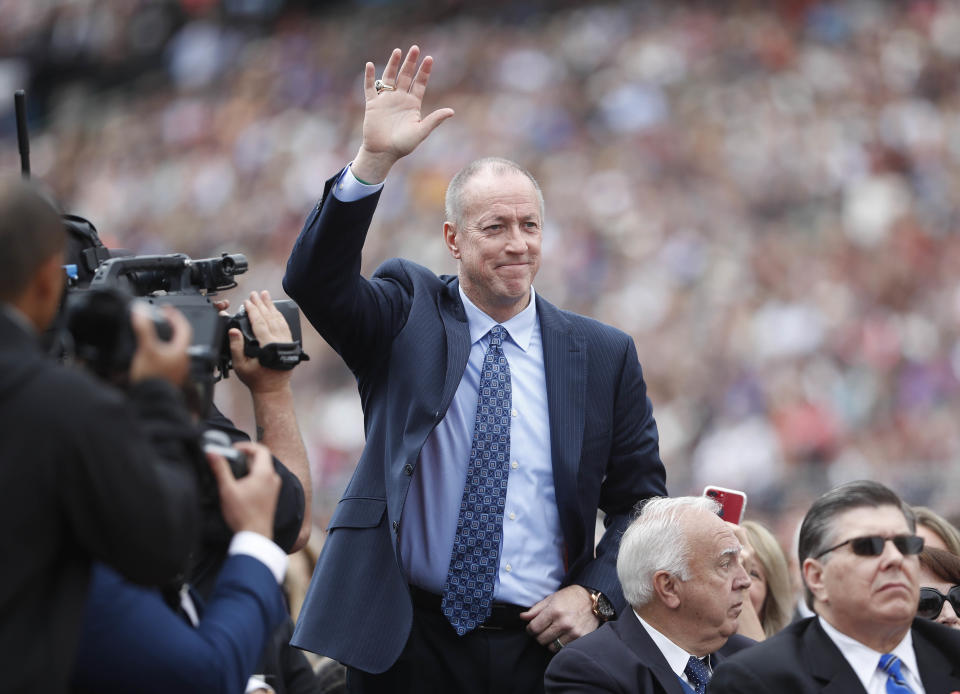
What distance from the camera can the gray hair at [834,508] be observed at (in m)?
3.23

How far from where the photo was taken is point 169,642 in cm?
214

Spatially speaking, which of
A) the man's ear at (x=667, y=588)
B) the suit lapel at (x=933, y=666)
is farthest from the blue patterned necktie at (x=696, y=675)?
the suit lapel at (x=933, y=666)

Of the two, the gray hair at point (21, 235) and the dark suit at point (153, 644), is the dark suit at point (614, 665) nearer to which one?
the dark suit at point (153, 644)

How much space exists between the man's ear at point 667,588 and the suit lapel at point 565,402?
0.21m

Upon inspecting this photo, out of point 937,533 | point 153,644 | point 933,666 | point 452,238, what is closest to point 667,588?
point 933,666

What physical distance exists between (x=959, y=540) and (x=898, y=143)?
26.0ft

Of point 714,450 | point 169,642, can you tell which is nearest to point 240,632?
point 169,642

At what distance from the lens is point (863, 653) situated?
10.3ft

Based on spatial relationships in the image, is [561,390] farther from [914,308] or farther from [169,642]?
[914,308]

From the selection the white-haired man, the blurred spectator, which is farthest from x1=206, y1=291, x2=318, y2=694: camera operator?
the blurred spectator

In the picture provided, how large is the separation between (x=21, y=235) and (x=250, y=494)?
610 mm

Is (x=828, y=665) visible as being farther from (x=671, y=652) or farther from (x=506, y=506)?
(x=506, y=506)

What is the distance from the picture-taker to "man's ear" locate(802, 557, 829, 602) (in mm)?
3201

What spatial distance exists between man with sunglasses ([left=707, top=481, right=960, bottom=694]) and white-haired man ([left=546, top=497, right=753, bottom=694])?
0.22 meters
